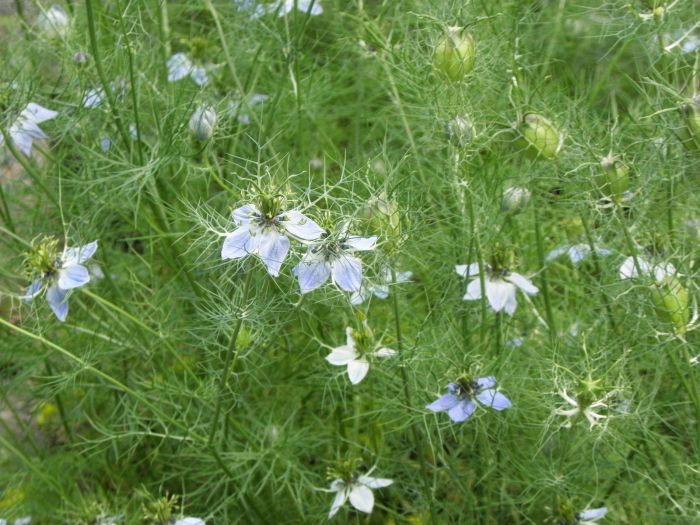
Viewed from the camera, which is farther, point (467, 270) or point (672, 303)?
point (467, 270)

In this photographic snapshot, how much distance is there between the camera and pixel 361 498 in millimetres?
1684

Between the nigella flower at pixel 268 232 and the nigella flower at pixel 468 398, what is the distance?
0.42m

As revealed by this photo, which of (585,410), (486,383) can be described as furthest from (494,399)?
(585,410)

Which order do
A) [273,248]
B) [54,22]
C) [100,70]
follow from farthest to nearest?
[54,22]
[100,70]
[273,248]

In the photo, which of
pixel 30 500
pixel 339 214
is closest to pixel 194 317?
pixel 30 500

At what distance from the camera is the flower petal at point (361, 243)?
4.31 feet

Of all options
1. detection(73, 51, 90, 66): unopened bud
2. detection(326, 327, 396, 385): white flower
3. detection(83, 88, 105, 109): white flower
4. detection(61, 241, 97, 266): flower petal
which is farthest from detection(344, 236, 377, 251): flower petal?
detection(73, 51, 90, 66): unopened bud

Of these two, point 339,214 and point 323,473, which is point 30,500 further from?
point 339,214

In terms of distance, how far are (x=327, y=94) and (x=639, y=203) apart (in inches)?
40.7

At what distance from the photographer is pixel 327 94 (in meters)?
2.47

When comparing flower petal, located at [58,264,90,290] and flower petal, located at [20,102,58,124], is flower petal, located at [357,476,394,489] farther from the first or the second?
flower petal, located at [20,102,58,124]

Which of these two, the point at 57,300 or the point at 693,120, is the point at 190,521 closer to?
the point at 57,300

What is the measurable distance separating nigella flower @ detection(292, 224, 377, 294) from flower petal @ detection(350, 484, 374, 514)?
517mm

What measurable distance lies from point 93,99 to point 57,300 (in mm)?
547
